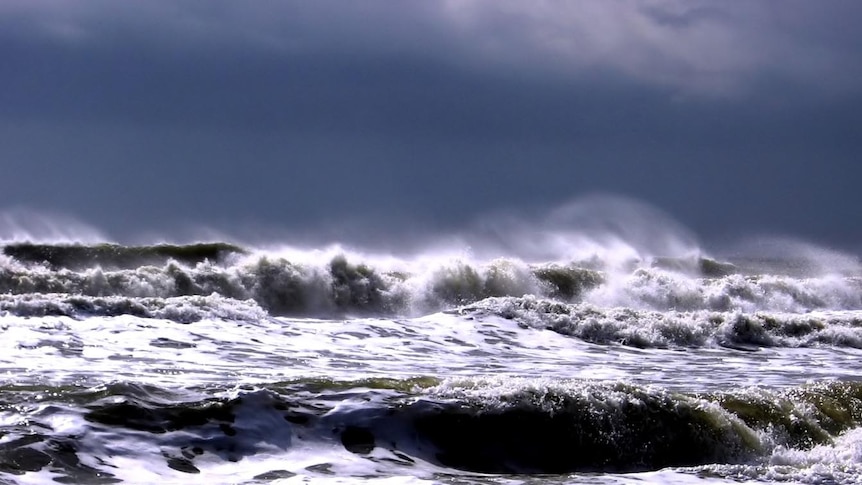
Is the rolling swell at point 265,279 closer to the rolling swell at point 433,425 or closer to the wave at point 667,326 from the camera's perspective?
the wave at point 667,326

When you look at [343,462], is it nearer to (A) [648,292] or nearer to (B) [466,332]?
(B) [466,332]

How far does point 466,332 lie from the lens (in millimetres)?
16891

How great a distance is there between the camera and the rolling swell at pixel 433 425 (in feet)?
26.7

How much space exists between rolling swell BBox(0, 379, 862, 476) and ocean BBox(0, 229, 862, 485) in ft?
0.07

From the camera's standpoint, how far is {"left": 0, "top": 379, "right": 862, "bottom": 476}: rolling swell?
8125mm

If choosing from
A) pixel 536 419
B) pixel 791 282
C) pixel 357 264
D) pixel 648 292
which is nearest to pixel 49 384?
pixel 536 419

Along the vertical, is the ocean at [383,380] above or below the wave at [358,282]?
below

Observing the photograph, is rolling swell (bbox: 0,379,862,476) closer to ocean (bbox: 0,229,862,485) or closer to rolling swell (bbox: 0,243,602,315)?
ocean (bbox: 0,229,862,485)

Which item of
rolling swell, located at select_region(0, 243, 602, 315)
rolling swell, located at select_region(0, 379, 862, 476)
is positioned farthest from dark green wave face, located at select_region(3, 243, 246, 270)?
rolling swell, located at select_region(0, 379, 862, 476)

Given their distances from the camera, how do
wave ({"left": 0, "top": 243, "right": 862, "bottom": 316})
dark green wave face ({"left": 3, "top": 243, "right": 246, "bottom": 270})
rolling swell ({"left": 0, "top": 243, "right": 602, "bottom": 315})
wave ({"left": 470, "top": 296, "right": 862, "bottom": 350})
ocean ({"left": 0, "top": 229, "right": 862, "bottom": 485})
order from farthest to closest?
dark green wave face ({"left": 3, "top": 243, "right": 246, "bottom": 270})
wave ({"left": 0, "top": 243, "right": 862, "bottom": 316})
rolling swell ({"left": 0, "top": 243, "right": 602, "bottom": 315})
wave ({"left": 470, "top": 296, "right": 862, "bottom": 350})
ocean ({"left": 0, "top": 229, "right": 862, "bottom": 485})

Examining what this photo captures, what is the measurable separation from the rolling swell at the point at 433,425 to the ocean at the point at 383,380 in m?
0.02

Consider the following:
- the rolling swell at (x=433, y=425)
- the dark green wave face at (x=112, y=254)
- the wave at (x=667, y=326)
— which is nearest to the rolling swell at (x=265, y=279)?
the dark green wave face at (x=112, y=254)

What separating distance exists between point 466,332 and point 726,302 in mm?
11365

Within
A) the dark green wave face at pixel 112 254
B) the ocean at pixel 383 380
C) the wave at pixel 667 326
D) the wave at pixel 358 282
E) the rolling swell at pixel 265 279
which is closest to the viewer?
the ocean at pixel 383 380
